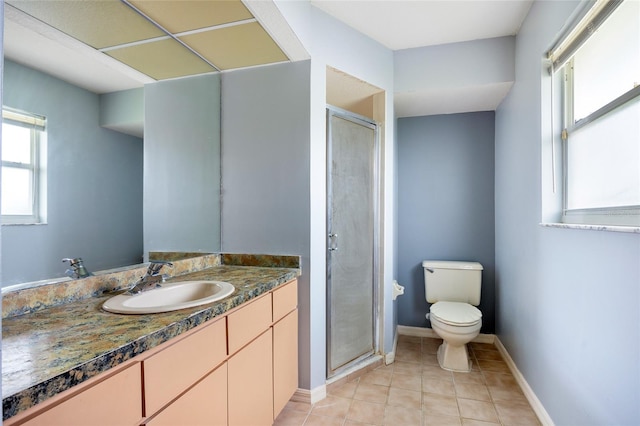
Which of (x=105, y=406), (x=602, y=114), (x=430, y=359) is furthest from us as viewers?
(x=430, y=359)

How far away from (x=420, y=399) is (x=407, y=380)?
0.23 metres

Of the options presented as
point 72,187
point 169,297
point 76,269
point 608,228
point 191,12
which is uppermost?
point 191,12

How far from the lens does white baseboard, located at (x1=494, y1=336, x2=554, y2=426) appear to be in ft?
5.73

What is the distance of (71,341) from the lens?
0.83 meters

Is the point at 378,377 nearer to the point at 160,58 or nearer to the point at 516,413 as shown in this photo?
the point at 516,413

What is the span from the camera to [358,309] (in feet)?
7.72

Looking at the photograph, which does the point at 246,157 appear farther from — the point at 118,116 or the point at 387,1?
the point at 387,1

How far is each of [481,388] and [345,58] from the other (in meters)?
2.49

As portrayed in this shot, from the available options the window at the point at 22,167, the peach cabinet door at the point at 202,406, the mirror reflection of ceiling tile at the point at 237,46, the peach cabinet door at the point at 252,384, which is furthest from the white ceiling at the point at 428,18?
the peach cabinet door at the point at 202,406

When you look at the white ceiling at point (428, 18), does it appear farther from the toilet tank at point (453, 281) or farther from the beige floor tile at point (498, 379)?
the beige floor tile at point (498, 379)

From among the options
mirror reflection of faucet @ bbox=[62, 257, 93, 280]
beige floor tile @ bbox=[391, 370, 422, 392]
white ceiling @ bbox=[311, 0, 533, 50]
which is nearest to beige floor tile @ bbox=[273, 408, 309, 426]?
beige floor tile @ bbox=[391, 370, 422, 392]

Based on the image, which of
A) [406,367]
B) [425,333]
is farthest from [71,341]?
[425,333]

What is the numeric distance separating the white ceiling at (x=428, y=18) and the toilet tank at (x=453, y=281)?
1874 mm

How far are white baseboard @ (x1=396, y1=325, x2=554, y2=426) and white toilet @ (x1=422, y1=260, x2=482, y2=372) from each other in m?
0.30
